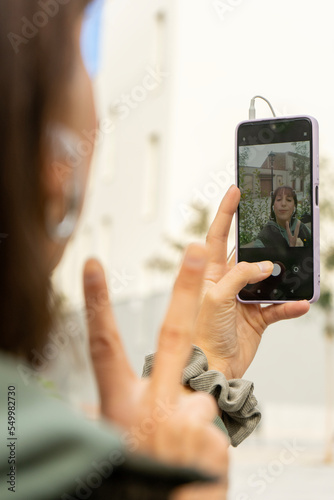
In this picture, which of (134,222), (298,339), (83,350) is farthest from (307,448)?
(83,350)

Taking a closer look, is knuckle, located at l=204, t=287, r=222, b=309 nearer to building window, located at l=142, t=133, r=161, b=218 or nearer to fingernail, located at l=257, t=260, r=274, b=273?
fingernail, located at l=257, t=260, r=274, b=273

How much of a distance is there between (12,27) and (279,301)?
0.37m

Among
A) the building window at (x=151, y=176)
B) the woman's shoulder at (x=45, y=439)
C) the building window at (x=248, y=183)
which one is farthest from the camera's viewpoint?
the building window at (x=151, y=176)

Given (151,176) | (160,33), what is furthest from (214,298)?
(151,176)

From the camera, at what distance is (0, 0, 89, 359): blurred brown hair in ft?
0.51

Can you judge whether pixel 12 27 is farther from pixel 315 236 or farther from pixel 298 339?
pixel 298 339

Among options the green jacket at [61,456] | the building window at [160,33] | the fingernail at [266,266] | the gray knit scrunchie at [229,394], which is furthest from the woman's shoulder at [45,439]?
the building window at [160,33]

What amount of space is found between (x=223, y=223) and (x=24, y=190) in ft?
1.13

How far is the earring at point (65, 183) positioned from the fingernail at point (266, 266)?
1.09 feet

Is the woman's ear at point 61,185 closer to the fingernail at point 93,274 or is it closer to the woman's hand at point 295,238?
the fingernail at point 93,274

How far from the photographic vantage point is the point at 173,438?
0.56 ft

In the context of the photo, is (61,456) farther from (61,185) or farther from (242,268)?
(242,268)

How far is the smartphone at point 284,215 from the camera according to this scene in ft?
1.64

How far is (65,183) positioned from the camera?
163 millimetres
